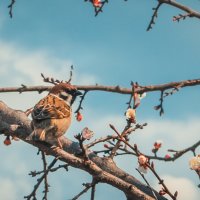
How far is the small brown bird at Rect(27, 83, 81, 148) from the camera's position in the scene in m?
6.70

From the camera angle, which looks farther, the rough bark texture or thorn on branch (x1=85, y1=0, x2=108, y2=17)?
thorn on branch (x1=85, y1=0, x2=108, y2=17)

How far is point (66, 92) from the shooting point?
8305 millimetres

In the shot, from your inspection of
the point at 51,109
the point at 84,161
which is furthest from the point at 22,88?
the point at 84,161

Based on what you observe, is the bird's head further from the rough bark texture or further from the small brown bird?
the rough bark texture

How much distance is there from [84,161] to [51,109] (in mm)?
3074

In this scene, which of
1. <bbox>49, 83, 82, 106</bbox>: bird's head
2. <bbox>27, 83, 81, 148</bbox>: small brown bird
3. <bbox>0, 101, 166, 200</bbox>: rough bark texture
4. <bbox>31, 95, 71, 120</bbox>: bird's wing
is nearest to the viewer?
<bbox>0, 101, 166, 200</bbox>: rough bark texture

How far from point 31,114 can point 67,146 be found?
1.12 m

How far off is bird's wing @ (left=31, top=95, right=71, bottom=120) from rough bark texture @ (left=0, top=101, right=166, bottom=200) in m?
0.22

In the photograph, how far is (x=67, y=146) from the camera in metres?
6.60

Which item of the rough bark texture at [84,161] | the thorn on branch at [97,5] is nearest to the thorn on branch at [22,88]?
the rough bark texture at [84,161]

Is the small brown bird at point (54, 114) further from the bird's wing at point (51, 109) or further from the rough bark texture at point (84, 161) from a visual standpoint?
the rough bark texture at point (84, 161)

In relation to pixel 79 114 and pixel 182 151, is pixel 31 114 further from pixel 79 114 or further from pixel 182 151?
pixel 182 151

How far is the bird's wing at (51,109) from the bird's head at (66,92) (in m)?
0.11

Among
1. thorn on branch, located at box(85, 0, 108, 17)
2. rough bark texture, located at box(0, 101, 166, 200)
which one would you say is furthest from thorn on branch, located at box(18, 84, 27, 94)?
thorn on branch, located at box(85, 0, 108, 17)
